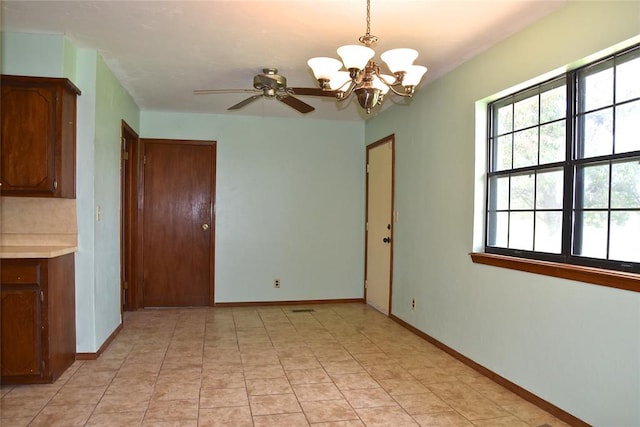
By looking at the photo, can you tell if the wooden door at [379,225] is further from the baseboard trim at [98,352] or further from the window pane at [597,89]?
the baseboard trim at [98,352]

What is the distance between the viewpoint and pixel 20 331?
115 inches

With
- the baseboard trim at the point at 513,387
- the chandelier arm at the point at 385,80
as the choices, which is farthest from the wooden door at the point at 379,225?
the chandelier arm at the point at 385,80

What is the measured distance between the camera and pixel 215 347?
3.86 metres

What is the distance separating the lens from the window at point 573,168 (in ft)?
7.41

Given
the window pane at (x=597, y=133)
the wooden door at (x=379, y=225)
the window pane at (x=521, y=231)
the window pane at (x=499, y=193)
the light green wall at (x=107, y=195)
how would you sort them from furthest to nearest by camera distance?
1. the wooden door at (x=379, y=225)
2. the light green wall at (x=107, y=195)
3. the window pane at (x=499, y=193)
4. the window pane at (x=521, y=231)
5. the window pane at (x=597, y=133)

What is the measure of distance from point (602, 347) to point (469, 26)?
2.02 metres

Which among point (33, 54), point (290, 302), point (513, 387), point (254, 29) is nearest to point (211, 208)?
point (290, 302)

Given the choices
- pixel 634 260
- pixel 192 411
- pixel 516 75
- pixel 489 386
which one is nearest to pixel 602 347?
pixel 634 260

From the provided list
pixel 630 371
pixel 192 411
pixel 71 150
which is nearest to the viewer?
pixel 630 371

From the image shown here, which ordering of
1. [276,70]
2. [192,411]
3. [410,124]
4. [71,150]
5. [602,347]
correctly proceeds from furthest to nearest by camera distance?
[410,124]
[276,70]
[71,150]
[192,411]
[602,347]

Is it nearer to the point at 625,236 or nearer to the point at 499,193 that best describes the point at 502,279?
the point at 499,193

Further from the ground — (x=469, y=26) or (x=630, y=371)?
(x=469, y=26)

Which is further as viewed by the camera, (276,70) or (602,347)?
(276,70)

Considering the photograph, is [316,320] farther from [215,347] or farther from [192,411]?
[192,411]
